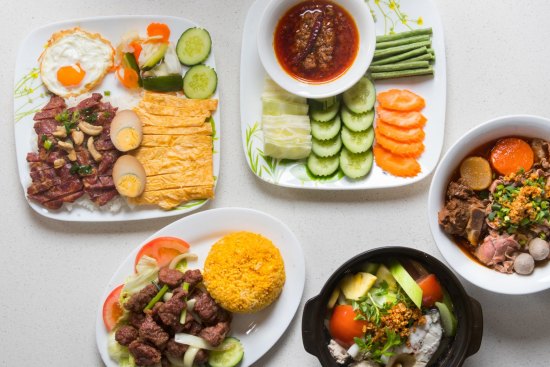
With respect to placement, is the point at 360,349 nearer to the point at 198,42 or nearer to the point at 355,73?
the point at 355,73

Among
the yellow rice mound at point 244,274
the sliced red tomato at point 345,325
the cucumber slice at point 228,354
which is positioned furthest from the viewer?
the cucumber slice at point 228,354

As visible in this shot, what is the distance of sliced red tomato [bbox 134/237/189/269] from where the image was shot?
3.76 m

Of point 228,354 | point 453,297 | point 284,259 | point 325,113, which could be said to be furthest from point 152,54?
point 453,297

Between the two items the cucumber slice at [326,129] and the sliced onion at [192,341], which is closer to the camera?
the sliced onion at [192,341]

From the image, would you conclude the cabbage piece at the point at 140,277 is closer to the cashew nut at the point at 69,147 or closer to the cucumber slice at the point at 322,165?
the cashew nut at the point at 69,147

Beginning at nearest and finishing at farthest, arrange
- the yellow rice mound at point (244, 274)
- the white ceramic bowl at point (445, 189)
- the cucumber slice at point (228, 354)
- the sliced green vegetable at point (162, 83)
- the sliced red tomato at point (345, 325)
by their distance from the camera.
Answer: the white ceramic bowl at point (445, 189) < the sliced red tomato at point (345, 325) < the yellow rice mound at point (244, 274) < the cucumber slice at point (228, 354) < the sliced green vegetable at point (162, 83)

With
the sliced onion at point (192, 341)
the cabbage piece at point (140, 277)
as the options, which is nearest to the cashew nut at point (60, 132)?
the cabbage piece at point (140, 277)

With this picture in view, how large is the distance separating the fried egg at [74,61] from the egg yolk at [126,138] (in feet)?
1.29

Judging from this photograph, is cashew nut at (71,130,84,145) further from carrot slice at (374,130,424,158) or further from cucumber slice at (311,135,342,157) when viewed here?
carrot slice at (374,130,424,158)

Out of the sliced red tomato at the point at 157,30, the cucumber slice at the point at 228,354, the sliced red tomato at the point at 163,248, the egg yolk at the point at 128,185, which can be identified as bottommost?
the cucumber slice at the point at 228,354

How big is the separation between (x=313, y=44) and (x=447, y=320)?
174cm

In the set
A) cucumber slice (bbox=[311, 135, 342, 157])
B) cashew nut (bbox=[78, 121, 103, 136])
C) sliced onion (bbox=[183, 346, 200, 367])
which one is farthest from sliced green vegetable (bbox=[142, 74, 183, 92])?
sliced onion (bbox=[183, 346, 200, 367])

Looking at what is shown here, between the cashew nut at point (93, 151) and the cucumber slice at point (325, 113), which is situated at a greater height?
the cucumber slice at point (325, 113)

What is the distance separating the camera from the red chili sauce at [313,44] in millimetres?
3754
